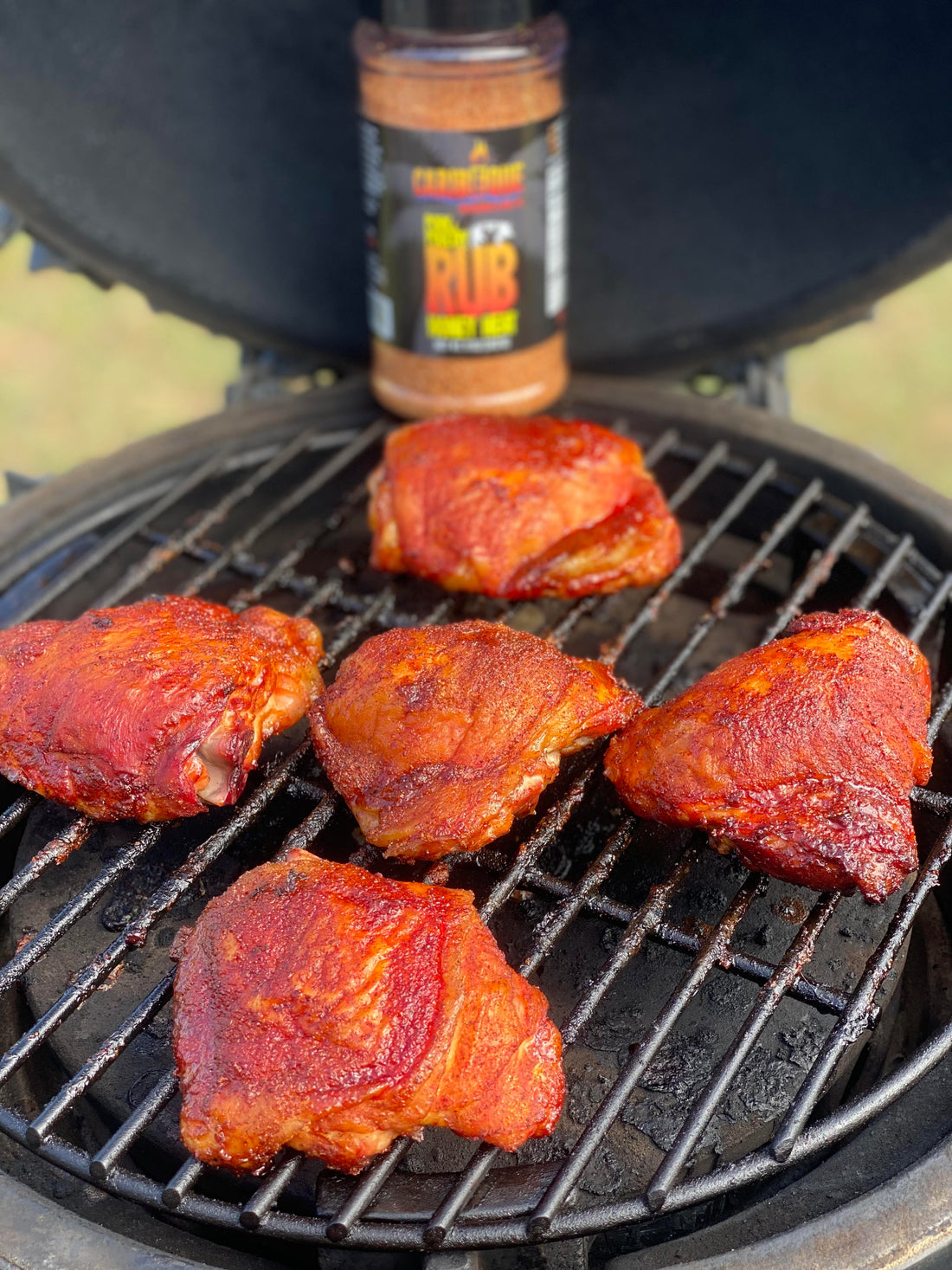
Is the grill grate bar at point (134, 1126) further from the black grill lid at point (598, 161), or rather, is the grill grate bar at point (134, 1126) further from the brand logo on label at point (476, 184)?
the black grill lid at point (598, 161)

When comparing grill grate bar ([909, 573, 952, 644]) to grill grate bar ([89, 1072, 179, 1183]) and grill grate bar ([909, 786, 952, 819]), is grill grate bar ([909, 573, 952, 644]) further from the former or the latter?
grill grate bar ([89, 1072, 179, 1183])

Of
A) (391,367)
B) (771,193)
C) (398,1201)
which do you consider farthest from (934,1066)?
(771,193)

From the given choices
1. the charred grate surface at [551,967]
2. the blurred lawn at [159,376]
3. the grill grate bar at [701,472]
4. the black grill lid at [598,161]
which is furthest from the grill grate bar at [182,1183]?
the blurred lawn at [159,376]

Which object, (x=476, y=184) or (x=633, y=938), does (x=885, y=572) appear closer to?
(x=633, y=938)

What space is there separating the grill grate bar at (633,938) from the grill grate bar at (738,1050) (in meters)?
0.20

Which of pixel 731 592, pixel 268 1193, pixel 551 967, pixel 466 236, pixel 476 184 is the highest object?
pixel 476 184

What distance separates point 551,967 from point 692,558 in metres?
1.08

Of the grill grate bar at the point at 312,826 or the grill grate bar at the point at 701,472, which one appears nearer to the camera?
the grill grate bar at the point at 312,826

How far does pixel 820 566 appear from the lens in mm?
2729

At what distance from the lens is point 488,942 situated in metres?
1.85

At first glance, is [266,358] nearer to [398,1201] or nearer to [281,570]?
[281,570]

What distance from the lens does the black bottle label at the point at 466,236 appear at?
2.86 metres

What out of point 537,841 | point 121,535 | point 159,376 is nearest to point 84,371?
point 159,376

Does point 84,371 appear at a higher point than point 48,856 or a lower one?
lower
